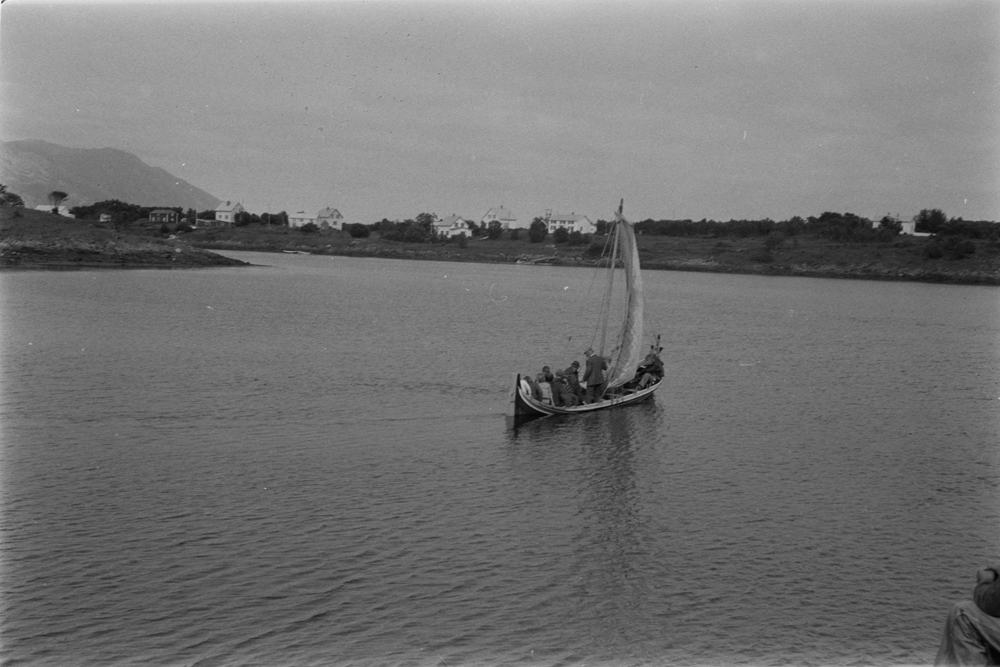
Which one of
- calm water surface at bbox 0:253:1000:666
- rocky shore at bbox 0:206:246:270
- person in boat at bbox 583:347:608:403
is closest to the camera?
calm water surface at bbox 0:253:1000:666

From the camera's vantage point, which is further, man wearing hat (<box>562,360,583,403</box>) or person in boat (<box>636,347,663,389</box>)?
person in boat (<box>636,347,663,389</box>)

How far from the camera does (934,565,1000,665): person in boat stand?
9.62 m

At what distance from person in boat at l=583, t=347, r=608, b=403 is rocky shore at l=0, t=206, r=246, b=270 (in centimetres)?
9052

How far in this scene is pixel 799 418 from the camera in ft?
141

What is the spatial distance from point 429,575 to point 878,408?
106ft

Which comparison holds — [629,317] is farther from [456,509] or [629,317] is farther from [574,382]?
[456,509]

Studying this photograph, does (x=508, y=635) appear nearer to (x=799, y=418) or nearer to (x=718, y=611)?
(x=718, y=611)

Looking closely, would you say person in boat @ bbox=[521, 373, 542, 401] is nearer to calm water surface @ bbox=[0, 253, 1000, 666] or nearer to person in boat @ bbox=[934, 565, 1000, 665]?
calm water surface @ bbox=[0, 253, 1000, 666]

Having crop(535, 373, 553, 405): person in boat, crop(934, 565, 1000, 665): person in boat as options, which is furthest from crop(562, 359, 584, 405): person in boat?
crop(934, 565, 1000, 665): person in boat

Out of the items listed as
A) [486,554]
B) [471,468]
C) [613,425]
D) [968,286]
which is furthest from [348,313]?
[968,286]

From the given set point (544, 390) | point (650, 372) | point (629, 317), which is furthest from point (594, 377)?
point (650, 372)

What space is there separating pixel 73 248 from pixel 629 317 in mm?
98707

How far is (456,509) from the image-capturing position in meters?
26.4

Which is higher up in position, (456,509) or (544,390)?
(544,390)
